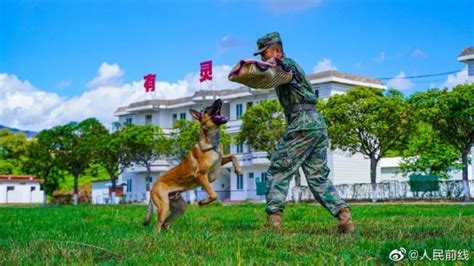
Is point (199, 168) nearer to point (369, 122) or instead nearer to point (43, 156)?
point (369, 122)

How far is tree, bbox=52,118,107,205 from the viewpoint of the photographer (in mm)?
52228

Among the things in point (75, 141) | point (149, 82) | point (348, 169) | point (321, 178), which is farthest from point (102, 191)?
point (321, 178)

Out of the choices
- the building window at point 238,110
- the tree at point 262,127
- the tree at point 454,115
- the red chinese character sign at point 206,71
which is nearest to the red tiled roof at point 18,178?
the red chinese character sign at point 206,71

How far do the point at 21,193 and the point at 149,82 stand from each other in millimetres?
17463

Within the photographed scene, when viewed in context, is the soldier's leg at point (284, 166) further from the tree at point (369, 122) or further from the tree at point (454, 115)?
the tree at point (369, 122)

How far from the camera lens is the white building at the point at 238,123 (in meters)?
50.1

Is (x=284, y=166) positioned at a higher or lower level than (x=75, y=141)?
lower

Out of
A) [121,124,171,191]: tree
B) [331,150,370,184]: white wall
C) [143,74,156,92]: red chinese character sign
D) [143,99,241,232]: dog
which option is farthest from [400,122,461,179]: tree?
[143,99,241,232]: dog

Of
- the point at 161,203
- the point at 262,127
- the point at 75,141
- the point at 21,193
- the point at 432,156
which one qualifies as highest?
the point at 75,141

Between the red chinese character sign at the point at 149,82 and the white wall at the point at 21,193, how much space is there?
15259mm

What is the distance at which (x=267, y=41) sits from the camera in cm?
713

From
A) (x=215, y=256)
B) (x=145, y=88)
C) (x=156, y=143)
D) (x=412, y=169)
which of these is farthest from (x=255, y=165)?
(x=215, y=256)

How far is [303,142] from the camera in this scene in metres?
7.09

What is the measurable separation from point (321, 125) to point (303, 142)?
11.8 inches
